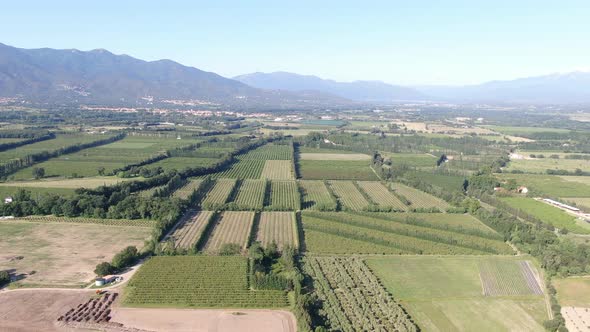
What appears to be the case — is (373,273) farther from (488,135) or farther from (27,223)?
(488,135)

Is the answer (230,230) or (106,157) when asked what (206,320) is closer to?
(230,230)

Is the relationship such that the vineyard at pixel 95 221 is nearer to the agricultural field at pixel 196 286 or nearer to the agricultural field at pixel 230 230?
the agricultural field at pixel 230 230

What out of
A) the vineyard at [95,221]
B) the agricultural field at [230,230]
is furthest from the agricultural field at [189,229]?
the vineyard at [95,221]

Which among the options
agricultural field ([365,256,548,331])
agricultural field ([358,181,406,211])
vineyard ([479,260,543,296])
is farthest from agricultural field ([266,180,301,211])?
vineyard ([479,260,543,296])

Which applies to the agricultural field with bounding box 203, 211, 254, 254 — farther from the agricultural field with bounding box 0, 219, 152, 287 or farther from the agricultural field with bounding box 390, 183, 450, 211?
the agricultural field with bounding box 390, 183, 450, 211

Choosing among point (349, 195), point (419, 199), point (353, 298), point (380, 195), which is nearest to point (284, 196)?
point (349, 195)

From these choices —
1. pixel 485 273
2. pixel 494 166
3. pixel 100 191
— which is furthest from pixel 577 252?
pixel 100 191

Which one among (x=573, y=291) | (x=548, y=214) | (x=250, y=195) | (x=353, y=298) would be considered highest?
(x=250, y=195)
